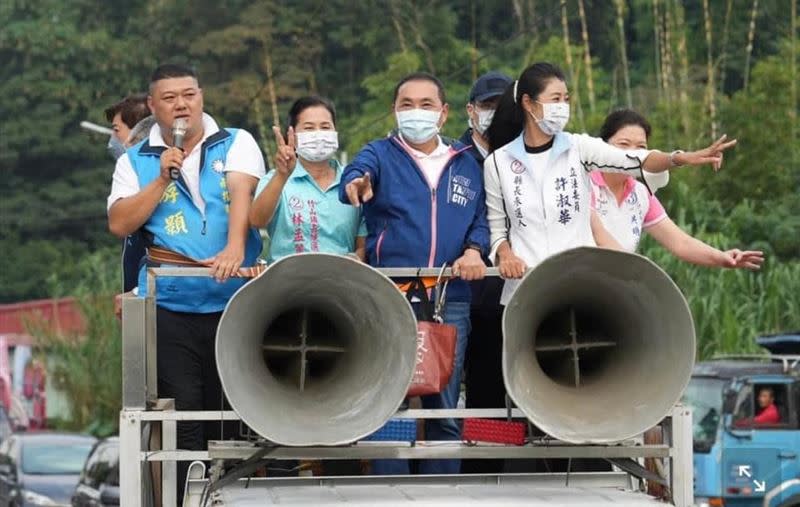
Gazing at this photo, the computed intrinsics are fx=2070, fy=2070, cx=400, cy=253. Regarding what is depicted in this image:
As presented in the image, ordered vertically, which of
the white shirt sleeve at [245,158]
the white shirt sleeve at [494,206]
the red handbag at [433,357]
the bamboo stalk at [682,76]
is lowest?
the red handbag at [433,357]

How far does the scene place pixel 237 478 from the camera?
6457 millimetres

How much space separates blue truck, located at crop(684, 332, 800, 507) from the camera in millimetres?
20781

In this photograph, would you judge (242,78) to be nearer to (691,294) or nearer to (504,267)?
(691,294)

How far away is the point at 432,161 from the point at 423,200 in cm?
17

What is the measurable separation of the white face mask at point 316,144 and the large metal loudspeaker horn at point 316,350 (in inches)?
49.9

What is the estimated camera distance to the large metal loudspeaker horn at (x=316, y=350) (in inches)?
251

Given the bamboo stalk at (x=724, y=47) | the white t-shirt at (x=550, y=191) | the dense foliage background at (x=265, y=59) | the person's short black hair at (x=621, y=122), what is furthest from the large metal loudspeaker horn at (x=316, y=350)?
the bamboo stalk at (x=724, y=47)

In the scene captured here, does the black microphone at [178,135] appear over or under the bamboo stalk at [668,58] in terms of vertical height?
under

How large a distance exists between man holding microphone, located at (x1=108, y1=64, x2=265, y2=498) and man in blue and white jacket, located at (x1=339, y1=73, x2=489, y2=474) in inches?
17.2

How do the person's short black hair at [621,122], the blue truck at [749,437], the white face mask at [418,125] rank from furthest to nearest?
1. the blue truck at [749,437]
2. the person's short black hair at [621,122]
3. the white face mask at [418,125]

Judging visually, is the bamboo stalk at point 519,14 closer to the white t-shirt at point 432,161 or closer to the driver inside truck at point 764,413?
the driver inside truck at point 764,413

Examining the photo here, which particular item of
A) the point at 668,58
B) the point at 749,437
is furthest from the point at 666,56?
the point at 749,437

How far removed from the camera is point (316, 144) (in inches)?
316

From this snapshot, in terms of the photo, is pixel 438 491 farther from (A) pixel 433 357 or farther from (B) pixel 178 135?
(B) pixel 178 135
